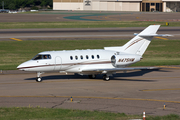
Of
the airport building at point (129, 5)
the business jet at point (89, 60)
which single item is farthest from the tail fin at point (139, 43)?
the airport building at point (129, 5)

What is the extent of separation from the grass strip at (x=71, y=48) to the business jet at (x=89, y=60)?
8.25 meters

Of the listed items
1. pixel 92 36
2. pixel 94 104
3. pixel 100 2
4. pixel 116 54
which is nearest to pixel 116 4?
pixel 100 2

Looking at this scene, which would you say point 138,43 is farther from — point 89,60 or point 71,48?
point 71,48

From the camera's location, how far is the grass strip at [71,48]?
137 feet

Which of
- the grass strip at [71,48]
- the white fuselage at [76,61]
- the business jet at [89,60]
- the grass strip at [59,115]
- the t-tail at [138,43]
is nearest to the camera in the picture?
the grass strip at [59,115]

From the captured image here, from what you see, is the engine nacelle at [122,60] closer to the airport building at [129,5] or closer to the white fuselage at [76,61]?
the white fuselage at [76,61]

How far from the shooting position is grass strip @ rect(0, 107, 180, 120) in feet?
56.0

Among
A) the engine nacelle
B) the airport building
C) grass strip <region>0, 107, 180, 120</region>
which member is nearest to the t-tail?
the engine nacelle

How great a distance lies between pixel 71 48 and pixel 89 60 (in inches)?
834

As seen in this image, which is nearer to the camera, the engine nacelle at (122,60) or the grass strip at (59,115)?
the grass strip at (59,115)

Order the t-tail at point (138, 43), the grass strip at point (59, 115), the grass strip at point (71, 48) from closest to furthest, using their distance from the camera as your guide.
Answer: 1. the grass strip at point (59, 115)
2. the t-tail at point (138, 43)
3. the grass strip at point (71, 48)

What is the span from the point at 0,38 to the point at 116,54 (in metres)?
34.8

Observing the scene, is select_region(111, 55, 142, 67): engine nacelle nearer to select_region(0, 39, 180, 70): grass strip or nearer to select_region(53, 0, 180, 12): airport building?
select_region(0, 39, 180, 70): grass strip

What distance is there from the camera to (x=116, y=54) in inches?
1255
